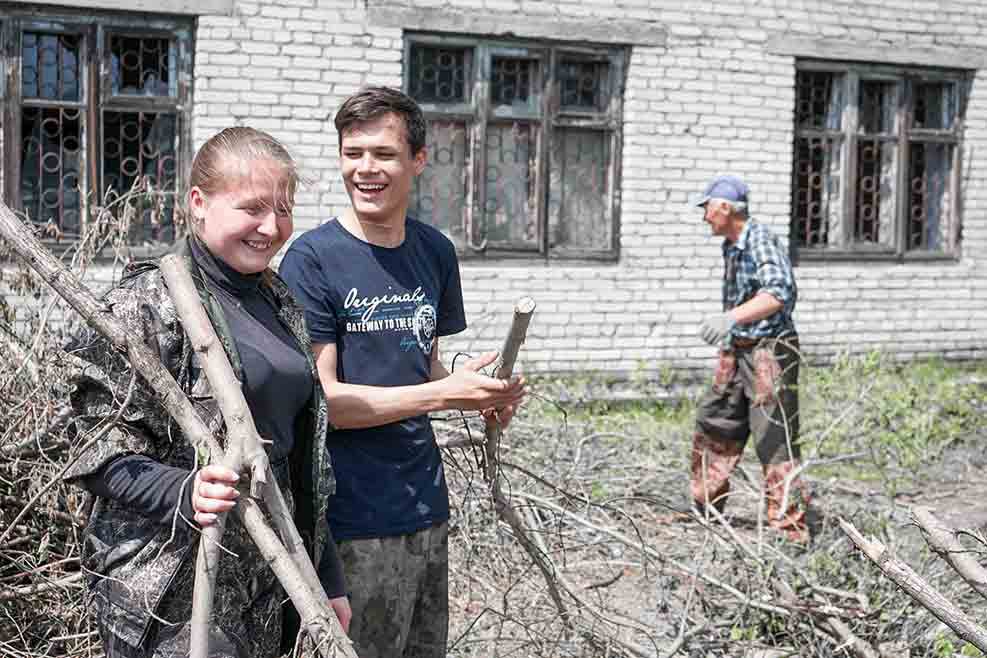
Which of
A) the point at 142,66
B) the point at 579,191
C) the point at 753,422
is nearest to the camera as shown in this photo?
the point at 753,422

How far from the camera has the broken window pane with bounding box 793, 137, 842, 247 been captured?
392 inches

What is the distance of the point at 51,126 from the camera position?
7.76 meters

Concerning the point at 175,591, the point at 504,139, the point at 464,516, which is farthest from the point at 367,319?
the point at 504,139

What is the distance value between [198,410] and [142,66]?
20.3 ft

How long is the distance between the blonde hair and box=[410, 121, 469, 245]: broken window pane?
6.38 m

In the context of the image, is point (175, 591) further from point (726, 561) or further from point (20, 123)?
point (20, 123)

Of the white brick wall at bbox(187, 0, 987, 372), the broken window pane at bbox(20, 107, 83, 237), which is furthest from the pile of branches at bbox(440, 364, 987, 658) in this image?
the broken window pane at bbox(20, 107, 83, 237)

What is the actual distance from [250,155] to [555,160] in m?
6.94

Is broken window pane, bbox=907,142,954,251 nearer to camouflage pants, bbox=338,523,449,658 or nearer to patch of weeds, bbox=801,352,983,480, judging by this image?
patch of weeds, bbox=801,352,983,480

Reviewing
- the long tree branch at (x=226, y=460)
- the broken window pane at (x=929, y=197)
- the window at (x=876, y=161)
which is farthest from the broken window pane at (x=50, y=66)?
the broken window pane at (x=929, y=197)

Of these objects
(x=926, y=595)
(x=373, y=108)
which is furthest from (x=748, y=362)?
(x=373, y=108)

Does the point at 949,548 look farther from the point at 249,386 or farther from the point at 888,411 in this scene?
the point at 888,411

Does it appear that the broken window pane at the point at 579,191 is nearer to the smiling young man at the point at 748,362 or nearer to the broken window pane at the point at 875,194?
the broken window pane at the point at 875,194

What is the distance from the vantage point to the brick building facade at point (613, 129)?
7.90 m
